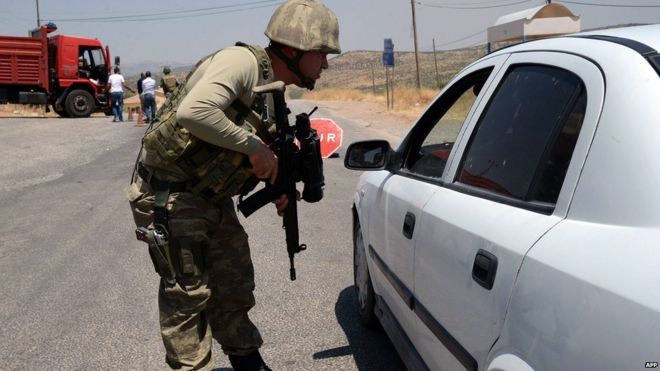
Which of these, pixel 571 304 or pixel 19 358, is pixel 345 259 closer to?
pixel 19 358

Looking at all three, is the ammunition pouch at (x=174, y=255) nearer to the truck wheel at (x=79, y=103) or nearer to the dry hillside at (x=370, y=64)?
the truck wheel at (x=79, y=103)

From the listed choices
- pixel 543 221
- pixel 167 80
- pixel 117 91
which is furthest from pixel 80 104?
pixel 543 221

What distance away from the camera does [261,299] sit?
194 inches

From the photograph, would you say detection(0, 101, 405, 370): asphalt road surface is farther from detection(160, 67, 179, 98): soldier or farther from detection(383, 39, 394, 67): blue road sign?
detection(383, 39, 394, 67): blue road sign

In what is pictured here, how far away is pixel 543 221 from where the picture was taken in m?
1.92

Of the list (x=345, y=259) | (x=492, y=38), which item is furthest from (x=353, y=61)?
(x=345, y=259)

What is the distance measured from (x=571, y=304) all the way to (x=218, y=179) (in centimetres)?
165

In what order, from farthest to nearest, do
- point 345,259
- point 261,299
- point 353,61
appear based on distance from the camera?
1. point 353,61
2. point 345,259
3. point 261,299

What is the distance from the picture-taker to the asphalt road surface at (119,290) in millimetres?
3939

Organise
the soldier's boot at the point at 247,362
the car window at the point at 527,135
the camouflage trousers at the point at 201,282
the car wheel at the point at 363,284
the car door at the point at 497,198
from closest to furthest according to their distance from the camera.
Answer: the car door at the point at 497,198
the car window at the point at 527,135
the camouflage trousers at the point at 201,282
the soldier's boot at the point at 247,362
the car wheel at the point at 363,284

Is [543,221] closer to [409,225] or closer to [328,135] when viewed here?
[409,225]

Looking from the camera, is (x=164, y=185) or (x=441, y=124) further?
(x=441, y=124)

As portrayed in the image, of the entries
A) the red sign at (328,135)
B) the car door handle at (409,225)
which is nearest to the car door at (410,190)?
the car door handle at (409,225)

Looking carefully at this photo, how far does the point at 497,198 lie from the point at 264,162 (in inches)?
38.2
